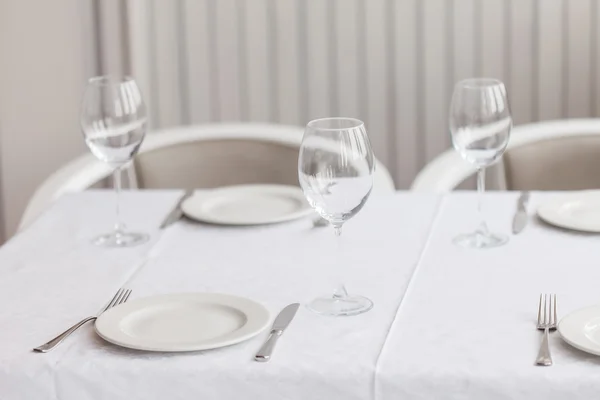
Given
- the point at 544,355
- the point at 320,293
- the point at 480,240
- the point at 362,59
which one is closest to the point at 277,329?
the point at 320,293

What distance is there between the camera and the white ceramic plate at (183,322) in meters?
1.06

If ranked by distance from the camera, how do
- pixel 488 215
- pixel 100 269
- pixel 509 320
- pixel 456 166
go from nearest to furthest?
pixel 509 320
pixel 100 269
pixel 488 215
pixel 456 166

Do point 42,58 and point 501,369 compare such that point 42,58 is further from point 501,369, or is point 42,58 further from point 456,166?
point 501,369

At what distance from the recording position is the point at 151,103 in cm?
283

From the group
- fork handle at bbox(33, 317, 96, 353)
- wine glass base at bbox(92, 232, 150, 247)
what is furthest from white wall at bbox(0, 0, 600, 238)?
fork handle at bbox(33, 317, 96, 353)

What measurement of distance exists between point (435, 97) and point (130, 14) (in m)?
0.81

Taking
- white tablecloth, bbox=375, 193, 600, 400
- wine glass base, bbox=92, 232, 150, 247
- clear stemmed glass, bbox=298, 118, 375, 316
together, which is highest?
clear stemmed glass, bbox=298, 118, 375, 316

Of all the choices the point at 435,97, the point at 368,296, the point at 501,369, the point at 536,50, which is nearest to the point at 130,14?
the point at 435,97

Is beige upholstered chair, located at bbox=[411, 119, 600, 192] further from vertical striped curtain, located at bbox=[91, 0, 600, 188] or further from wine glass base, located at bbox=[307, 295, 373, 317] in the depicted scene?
wine glass base, located at bbox=[307, 295, 373, 317]

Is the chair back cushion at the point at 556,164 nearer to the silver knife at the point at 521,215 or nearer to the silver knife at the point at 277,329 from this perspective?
the silver knife at the point at 521,215

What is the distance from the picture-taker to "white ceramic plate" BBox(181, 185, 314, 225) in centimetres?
154

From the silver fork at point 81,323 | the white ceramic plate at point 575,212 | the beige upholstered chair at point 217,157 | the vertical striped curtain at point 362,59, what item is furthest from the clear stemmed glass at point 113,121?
the vertical striped curtain at point 362,59

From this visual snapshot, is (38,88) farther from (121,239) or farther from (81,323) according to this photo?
(81,323)

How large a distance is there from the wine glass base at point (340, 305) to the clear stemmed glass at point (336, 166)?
0.11 metres
